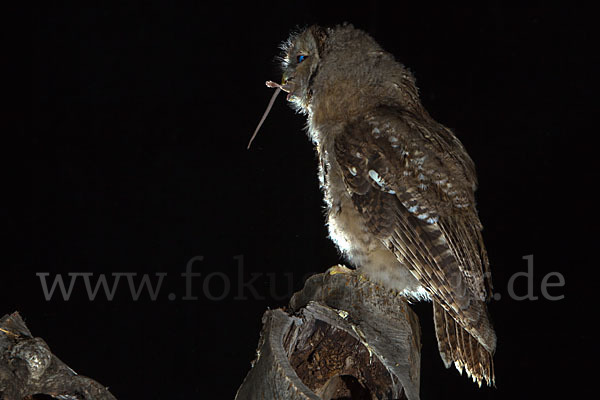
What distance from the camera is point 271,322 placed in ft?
5.37

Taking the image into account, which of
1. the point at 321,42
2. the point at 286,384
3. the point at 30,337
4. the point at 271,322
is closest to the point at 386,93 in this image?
the point at 321,42

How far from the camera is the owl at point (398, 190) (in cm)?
180

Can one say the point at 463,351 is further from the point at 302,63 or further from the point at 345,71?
the point at 302,63

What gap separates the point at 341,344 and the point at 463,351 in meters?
0.36

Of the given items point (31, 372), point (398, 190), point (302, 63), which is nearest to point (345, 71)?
point (302, 63)

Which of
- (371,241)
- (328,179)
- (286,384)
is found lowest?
(286,384)

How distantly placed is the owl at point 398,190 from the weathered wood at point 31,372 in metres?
0.84

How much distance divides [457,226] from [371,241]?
0.81ft

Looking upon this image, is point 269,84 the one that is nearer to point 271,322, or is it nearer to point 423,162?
point 423,162

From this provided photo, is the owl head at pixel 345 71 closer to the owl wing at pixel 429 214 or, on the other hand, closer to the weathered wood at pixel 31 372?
the owl wing at pixel 429 214

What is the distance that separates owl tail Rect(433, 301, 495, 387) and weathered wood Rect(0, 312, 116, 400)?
94cm

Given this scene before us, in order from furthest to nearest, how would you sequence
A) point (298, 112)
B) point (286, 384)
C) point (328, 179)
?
point (298, 112) → point (328, 179) → point (286, 384)

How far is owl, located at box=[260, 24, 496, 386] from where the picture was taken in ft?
5.90

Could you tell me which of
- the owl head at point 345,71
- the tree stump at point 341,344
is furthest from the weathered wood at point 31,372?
the owl head at point 345,71
